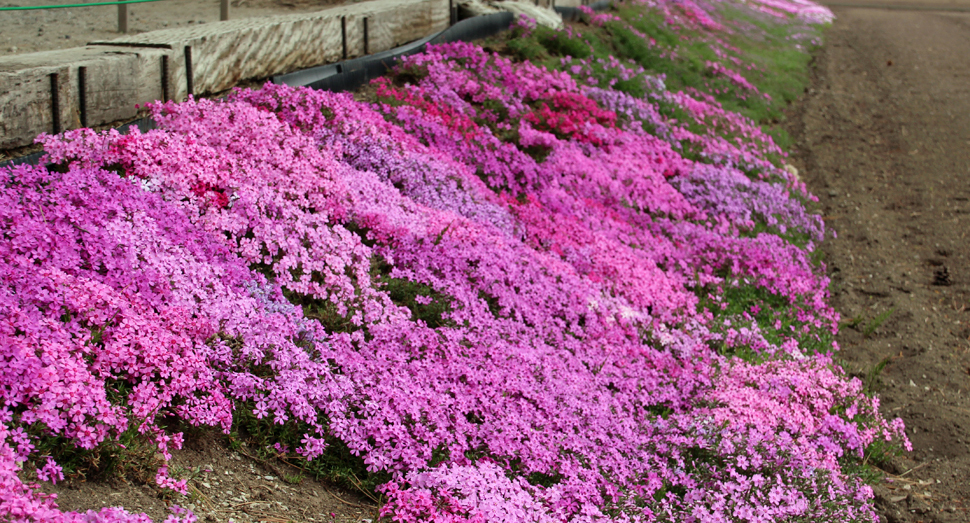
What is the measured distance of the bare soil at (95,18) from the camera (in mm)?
6914

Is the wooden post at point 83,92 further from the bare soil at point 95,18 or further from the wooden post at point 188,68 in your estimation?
A: the bare soil at point 95,18

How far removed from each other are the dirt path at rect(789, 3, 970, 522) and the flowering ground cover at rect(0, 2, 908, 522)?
444 mm

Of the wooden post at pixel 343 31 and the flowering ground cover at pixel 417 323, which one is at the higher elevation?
the wooden post at pixel 343 31

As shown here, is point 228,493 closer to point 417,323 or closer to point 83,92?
point 417,323

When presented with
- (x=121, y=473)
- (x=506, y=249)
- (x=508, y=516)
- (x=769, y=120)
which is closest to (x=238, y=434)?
(x=121, y=473)

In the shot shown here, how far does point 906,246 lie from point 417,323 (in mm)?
8127

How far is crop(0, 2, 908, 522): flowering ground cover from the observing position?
3.51 m

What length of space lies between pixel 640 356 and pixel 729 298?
7.65 feet

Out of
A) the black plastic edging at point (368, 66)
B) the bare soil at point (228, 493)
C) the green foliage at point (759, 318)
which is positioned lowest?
the green foliage at point (759, 318)

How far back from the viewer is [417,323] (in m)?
5.20

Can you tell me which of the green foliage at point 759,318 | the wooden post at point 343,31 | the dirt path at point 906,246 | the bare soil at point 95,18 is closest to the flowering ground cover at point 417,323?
the green foliage at point 759,318

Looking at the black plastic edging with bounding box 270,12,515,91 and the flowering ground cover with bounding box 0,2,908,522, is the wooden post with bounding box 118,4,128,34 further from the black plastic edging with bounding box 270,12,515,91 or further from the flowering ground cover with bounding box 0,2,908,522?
the flowering ground cover with bounding box 0,2,908,522

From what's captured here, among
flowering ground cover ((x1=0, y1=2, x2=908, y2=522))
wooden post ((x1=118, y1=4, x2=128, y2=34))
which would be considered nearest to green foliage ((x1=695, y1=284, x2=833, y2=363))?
flowering ground cover ((x1=0, y1=2, x2=908, y2=522))

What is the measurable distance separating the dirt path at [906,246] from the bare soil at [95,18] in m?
8.15
